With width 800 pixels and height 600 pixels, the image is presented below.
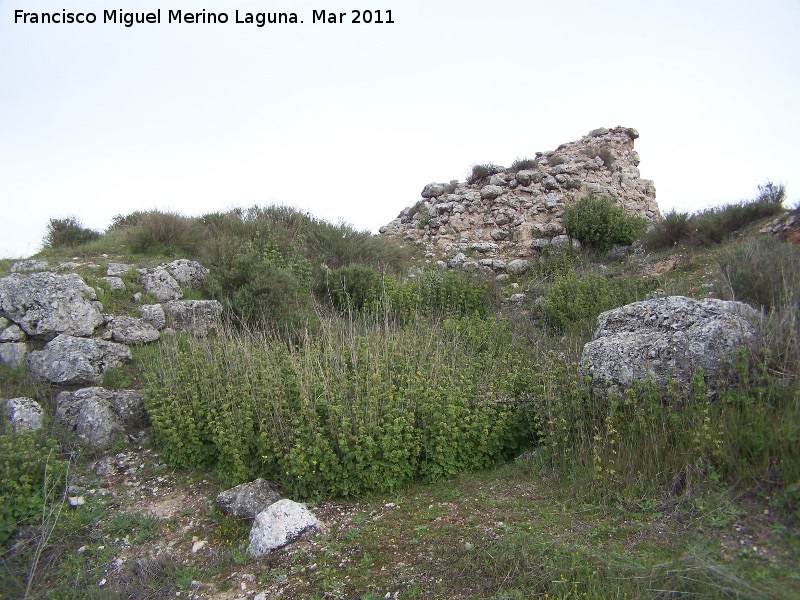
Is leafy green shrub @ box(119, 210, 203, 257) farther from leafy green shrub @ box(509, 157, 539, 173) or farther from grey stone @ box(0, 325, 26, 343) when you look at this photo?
leafy green shrub @ box(509, 157, 539, 173)

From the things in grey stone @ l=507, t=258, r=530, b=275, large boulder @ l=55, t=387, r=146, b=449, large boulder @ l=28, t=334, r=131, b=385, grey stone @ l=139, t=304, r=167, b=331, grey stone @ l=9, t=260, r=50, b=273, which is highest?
grey stone @ l=9, t=260, r=50, b=273

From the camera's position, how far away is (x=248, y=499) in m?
4.72

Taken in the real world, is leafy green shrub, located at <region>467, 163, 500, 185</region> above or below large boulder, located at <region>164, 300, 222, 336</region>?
above

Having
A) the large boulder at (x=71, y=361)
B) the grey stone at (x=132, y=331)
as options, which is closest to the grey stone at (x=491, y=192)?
the grey stone at (x=132, y=331)

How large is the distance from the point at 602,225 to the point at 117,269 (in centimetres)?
926

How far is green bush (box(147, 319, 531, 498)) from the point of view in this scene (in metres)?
4.79

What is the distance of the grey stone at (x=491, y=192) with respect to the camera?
14664mm

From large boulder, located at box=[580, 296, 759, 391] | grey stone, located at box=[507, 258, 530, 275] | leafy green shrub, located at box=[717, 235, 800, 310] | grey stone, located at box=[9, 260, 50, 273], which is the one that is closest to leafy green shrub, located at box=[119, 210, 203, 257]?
grey stone, located at box=[9, 260, 50, 273]

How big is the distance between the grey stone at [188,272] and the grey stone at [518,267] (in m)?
5.98

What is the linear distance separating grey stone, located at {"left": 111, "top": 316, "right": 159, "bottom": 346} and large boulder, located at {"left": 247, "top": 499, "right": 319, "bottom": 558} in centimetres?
401

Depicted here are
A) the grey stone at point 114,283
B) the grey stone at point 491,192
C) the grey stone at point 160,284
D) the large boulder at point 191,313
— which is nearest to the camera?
the large boulder at point 191,313

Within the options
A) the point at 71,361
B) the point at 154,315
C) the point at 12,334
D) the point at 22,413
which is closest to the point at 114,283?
the point at 154,315

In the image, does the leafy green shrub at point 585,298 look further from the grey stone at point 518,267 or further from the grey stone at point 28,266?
the grey stone at point 28,266

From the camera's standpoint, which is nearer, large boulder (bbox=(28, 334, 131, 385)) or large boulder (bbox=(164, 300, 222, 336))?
large boulder (bbox=(28, 334, 131, 385))
